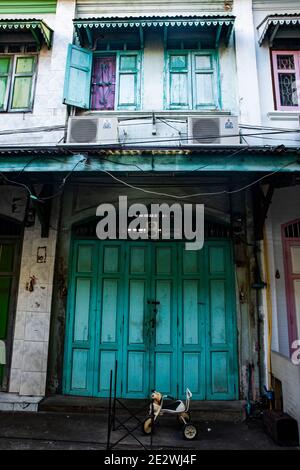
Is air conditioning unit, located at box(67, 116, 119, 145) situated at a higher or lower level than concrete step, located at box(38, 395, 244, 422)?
higher

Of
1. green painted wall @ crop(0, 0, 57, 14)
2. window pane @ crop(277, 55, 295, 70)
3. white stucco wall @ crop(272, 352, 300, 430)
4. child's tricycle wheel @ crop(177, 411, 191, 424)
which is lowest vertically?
child's tricycle wheel @ crop(177, 411, 191, 424)

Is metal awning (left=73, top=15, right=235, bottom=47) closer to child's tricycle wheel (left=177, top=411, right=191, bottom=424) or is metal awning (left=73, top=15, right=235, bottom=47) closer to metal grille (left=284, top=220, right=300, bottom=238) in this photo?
metal grille (left=284, top=220, right=300, bottom=238)

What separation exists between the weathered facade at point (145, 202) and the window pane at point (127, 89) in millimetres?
33

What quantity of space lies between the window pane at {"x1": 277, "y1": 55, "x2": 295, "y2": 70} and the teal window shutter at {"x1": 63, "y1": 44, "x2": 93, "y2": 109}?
13.4 feet

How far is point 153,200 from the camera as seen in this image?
6.58 m

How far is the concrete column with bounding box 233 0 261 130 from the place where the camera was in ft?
21.0

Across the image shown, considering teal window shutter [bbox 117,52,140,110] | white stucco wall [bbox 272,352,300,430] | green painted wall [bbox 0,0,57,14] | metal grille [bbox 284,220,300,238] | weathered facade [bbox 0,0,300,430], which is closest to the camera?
white stucco wall [bbox 272,352,300,430]

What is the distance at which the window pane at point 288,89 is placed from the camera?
6570 millimetres

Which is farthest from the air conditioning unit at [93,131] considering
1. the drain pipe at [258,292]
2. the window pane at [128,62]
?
the drain pipe at [258,292]

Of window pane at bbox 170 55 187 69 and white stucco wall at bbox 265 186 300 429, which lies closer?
white stucco wall at bbox 265 186 300 429

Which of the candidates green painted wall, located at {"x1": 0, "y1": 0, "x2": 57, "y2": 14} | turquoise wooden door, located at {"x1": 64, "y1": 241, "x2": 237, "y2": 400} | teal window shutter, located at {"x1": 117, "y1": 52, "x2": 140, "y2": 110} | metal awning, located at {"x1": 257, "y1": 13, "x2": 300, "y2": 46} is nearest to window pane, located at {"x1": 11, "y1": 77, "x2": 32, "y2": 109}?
green painted wall, located at {"x1": 0, "y1": 0, "x2": 57, "y2": 14}

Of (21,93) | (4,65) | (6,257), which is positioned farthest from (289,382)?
(4,65)
